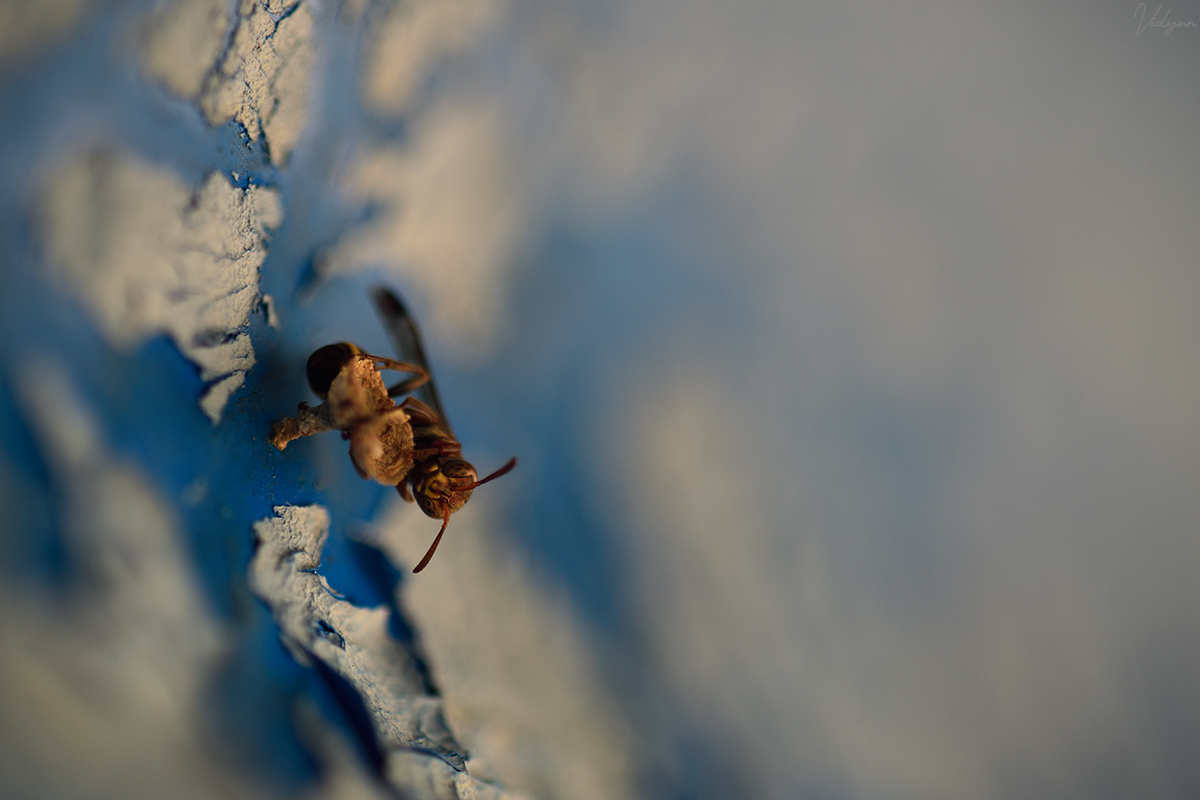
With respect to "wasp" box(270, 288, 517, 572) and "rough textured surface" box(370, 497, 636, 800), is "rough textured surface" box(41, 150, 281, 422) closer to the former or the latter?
"wasp" box(270, 288, 517, 572)

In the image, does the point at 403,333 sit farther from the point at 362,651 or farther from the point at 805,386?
the point at 805,386

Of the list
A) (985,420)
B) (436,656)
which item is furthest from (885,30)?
(436,656)

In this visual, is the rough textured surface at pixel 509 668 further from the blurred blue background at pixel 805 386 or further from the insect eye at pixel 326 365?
the insect eye at pixel 326 365

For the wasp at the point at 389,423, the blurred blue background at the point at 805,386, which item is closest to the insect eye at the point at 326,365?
the wasp at the point at 389,423

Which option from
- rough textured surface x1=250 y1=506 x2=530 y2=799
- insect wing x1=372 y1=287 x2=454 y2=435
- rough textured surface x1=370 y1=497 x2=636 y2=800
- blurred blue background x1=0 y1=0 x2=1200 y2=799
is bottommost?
rough textured surface x1=250 y1=506 x2=530 y2=799

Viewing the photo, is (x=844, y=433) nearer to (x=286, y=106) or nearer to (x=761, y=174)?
(x=761, y=174)

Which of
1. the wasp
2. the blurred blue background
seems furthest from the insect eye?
the blurred blue background
